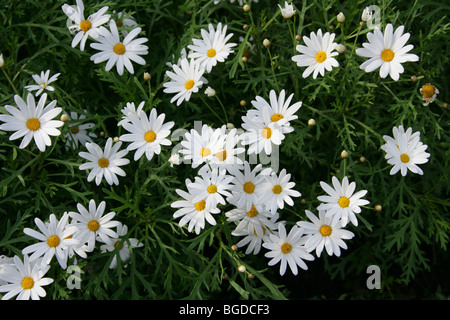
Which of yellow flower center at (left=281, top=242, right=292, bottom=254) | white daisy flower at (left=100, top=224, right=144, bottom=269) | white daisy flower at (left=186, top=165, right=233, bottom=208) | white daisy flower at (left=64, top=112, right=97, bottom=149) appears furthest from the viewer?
white daisy flower at (left=64, top=112, right=97, bottom=149)

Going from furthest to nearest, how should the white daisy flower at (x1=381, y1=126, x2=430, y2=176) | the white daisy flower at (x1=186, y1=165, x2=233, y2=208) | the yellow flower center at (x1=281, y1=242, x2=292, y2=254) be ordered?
1. the yellow flower center at (x1=281, y1=242, x2=292, y2=254)
2. the white daisy flower at (x1=381, y1=126, x2=430, y2=176)
3. the white daisy flower at (x1=186, y1=165, x2=233, y2=208)

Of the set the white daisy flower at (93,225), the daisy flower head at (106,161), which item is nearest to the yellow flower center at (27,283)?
the white daisy flower at (93,225)

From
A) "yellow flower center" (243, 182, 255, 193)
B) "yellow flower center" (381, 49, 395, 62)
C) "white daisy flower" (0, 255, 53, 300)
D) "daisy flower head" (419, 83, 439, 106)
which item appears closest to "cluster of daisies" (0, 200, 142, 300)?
"white daisy flower" (0, 255, 53, 300)

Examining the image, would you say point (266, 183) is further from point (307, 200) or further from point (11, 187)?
point (11, 187)

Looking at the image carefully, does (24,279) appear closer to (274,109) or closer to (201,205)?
(201,205)

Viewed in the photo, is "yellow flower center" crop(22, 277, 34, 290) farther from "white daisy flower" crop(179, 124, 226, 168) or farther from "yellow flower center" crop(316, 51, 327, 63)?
"yellow flower center" crop(316, 51, 327, 63)

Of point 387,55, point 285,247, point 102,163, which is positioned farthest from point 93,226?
point 387,55
